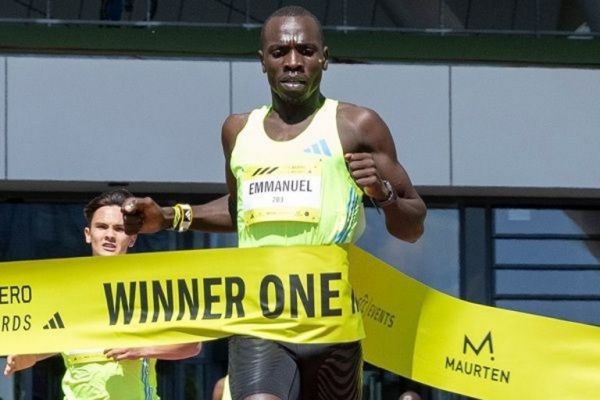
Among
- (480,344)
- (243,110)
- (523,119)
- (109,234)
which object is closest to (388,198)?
(480,344)

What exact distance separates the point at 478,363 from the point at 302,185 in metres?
1.42

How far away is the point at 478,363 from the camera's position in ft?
22.6

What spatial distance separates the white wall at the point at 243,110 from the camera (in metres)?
13.8

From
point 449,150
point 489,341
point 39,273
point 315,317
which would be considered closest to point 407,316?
point 489,341

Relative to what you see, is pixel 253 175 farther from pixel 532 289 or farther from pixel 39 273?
pixel 532 289

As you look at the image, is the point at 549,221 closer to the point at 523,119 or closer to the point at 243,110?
the point at 523,119

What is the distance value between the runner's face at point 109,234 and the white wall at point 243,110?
627cm

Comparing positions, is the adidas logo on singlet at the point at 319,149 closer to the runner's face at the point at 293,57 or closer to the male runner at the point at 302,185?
the male runner at the point at 302,185

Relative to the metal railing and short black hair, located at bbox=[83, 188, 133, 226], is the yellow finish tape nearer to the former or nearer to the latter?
short black hair, located at bbox=[83, 188, 133, 226]

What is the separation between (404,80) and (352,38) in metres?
0.78

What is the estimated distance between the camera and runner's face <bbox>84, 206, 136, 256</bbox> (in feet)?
Answer: 24.8

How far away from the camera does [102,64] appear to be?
13.9 meters

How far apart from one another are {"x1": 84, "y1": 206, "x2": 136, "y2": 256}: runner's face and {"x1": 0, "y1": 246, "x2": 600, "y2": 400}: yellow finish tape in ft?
3.83

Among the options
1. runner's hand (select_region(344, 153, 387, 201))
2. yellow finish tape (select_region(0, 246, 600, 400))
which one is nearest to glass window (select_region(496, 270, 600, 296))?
yellow finish tape (select_region(0, 246, 600, 400))
